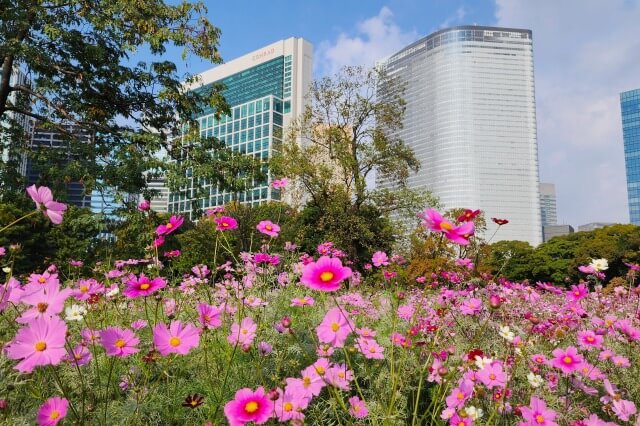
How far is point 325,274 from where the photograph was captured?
118cm

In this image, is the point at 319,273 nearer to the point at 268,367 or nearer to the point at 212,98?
the point at 268,367

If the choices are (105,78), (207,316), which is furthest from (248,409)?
(105,78)

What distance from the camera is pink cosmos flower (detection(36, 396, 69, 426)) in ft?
3.40

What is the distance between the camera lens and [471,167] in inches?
4668

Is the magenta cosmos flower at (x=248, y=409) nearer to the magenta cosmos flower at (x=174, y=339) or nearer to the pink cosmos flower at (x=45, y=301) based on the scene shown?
the magenta cosmos flower at (x=174, y=339)

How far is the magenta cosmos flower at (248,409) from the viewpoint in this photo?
1.07m

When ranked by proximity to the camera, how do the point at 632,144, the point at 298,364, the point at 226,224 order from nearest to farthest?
the point at 298,364
the point at 226,224
the point at 632,144

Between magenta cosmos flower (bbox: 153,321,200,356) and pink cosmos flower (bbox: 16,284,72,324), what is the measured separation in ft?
0.79

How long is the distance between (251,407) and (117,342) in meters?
0.44

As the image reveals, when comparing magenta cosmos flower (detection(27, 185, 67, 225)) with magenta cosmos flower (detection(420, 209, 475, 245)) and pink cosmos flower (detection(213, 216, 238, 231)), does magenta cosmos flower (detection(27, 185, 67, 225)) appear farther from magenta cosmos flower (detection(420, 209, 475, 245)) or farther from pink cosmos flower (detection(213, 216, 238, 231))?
magenta cosmos flower (detection(420, 209, 475, 245))

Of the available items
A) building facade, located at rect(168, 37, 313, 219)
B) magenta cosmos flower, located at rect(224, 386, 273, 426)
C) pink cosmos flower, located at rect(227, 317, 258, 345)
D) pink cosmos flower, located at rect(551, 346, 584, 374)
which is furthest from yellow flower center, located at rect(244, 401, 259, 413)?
building facade, located at rect(168, 37, 313, 219)

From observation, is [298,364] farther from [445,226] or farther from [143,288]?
[445,226]

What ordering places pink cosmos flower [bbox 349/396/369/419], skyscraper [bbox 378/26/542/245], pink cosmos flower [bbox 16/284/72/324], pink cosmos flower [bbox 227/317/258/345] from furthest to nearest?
1. skyscraper [bbox 378/26/542/245]
2. pink cosmos flower [bbox 227/317/258/345]
3. pink cosmos flower [bbox 349/396/369/419]
4. pink cosmos flower [bbox 16/284/72/324]

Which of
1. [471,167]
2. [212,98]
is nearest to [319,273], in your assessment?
[212,98]
